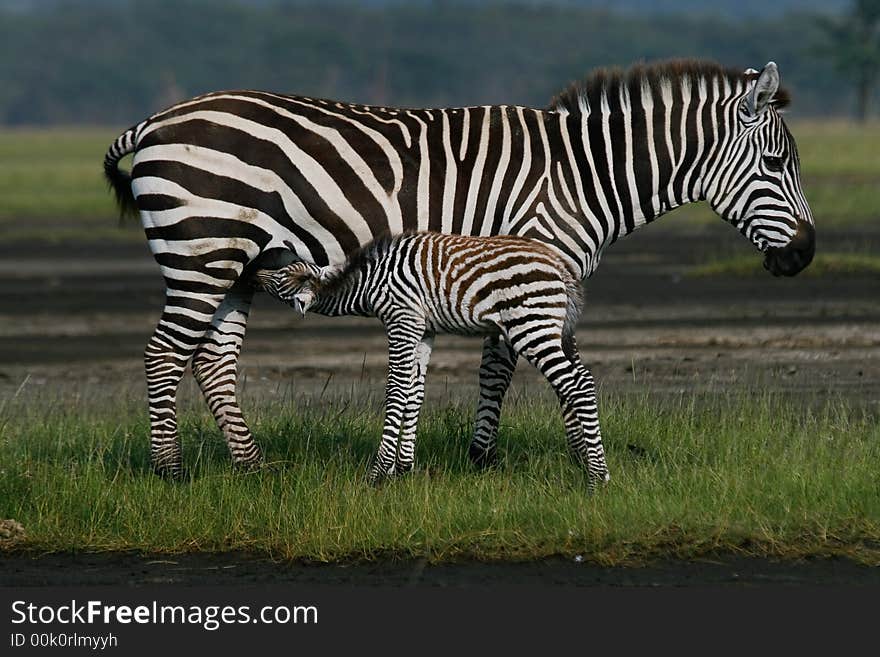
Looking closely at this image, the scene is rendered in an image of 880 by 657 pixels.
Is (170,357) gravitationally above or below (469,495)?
above

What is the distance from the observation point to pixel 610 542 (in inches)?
328

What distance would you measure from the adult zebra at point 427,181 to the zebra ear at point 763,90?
11 mm

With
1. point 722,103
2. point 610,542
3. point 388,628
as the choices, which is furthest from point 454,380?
point 388,628

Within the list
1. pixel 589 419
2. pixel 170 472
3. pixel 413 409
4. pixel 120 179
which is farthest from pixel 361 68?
pixel 589 419

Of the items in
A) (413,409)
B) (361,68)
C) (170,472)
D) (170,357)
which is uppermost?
(361,68)

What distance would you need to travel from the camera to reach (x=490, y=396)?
9805mm

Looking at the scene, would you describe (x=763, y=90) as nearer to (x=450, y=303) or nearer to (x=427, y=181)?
(x=427, y=181)

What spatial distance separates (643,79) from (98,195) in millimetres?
35112

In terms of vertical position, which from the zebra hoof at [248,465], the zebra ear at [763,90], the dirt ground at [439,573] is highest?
the zebra ear at [763,90]

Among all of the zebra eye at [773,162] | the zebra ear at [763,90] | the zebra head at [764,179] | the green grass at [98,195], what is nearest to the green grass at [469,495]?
the zebra head at [764,179]

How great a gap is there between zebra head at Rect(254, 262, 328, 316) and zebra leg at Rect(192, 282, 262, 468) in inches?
18.7

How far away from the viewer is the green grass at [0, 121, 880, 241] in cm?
3306

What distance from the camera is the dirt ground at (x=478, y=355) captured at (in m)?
8.09

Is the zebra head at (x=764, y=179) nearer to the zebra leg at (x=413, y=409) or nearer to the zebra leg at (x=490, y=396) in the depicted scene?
the zebra leg at (x=490, y=396)
